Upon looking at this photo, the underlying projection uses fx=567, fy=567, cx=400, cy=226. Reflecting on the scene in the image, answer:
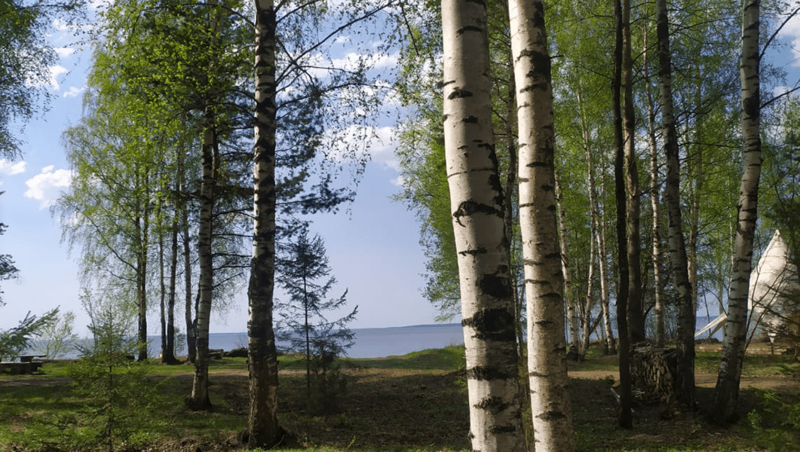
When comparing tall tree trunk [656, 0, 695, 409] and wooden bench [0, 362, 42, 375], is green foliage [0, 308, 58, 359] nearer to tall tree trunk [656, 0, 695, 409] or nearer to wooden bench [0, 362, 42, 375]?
tall tree trunk [656, 0, 695, 409]

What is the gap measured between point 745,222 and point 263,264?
701 cm

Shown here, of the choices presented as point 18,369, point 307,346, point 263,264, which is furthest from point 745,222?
point 18,369

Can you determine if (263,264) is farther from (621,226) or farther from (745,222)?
(745,222)

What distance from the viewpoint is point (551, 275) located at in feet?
14.6

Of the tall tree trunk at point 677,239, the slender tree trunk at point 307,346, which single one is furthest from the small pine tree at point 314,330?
the tall tree trunk at point 677,239

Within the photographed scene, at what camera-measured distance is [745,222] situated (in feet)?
27.4

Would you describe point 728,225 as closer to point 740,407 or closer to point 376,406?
point 740,407

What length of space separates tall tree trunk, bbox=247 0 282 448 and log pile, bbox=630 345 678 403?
22.3ft

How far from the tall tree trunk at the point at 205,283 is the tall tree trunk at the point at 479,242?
7.61 metres

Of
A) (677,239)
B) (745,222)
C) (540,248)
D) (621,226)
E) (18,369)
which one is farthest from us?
(18,369)

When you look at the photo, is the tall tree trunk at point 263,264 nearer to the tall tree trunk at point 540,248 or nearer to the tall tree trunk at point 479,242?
the tall tree trunk at point 540,248

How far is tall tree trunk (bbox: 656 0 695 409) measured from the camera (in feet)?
31.0

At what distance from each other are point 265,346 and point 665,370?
7100 millimetres

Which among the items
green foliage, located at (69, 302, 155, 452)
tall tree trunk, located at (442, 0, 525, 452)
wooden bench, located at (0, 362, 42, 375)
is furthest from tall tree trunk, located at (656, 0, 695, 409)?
wooden bench, located at (0, 362, 42, 375)
